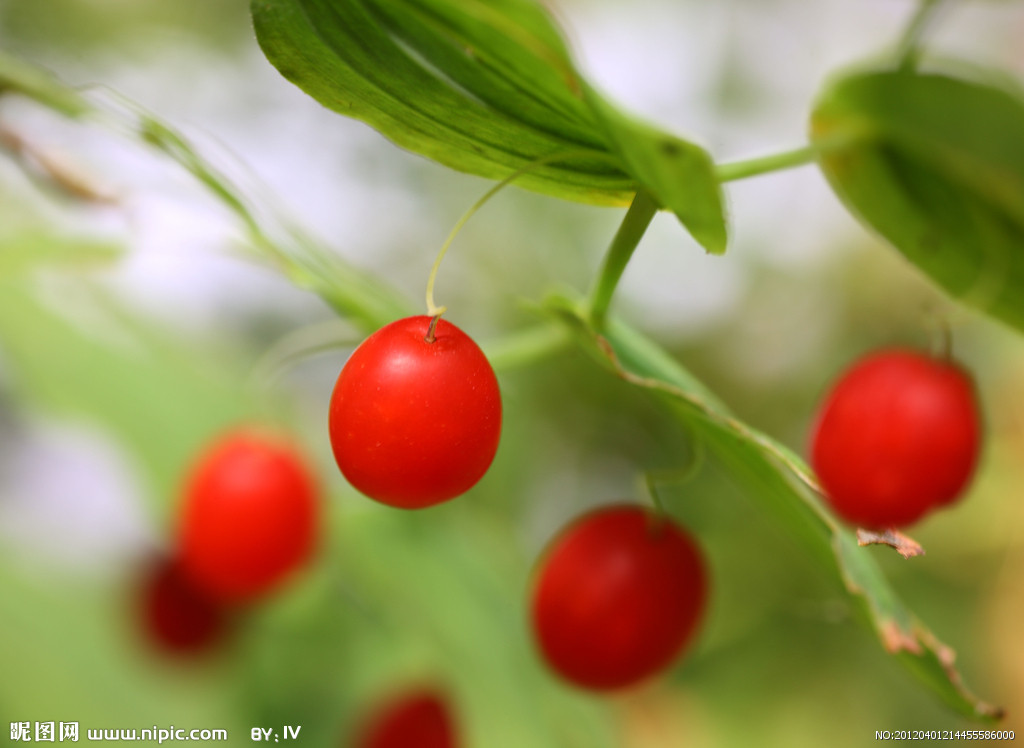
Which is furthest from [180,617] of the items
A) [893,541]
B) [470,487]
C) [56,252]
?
[893,541]

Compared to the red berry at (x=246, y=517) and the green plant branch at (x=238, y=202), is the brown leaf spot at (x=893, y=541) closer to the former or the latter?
the green plant branch at (x=238, y=202)

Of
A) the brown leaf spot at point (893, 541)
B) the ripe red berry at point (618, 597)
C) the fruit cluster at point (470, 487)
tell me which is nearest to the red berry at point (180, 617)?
the fruit cluster at point (470, 487)

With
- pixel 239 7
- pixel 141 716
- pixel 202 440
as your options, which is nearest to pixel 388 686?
pixel 141 716

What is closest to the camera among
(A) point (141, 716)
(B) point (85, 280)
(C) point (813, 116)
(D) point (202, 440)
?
(C) point (813, 116)

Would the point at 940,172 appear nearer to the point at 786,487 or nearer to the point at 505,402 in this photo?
the point at 786,487

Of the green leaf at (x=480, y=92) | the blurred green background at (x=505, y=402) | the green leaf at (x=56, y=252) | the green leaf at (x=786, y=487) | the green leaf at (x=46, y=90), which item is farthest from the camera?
the blurred green background at (x=505, y=402)

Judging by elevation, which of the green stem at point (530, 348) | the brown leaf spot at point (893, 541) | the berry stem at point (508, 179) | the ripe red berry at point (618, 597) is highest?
the berry stem at point (508, 179)

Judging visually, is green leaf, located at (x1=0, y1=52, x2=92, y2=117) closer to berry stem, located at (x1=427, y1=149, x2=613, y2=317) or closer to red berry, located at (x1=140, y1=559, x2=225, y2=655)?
berry stem, located at (x1=427, y1=149, x2=613, y2=317)

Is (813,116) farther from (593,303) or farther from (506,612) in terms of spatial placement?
(506,612)
